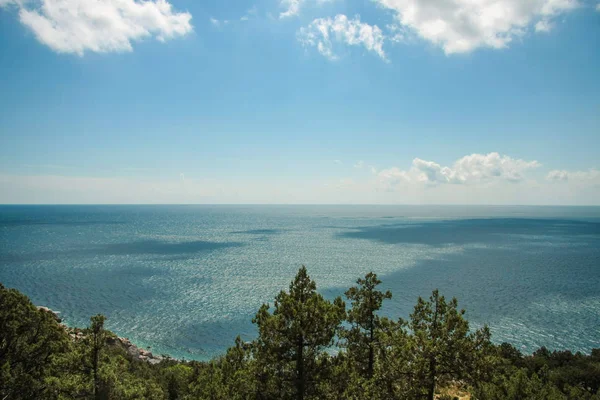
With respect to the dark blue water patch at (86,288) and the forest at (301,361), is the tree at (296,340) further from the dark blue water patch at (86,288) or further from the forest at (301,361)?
the dark blue water patch at (86,288)

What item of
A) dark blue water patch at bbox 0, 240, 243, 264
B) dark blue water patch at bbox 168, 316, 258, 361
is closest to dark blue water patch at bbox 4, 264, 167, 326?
dark blue water patch at bbox 0, 240, 243, 264

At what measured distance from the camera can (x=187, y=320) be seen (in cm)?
5528

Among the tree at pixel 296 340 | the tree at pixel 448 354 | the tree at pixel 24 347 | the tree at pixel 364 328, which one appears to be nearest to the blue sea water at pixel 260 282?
the tree at pixel 24 347

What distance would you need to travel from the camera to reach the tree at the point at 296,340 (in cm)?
1509

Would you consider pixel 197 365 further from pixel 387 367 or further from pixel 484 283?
pixel 484 283

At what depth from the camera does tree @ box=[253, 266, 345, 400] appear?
594 inches

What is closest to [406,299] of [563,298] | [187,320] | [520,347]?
[520,347]

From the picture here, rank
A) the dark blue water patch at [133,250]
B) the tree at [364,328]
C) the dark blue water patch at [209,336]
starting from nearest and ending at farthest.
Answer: the tree at [364,328] < the dark blue water patch at [209,336] < the dark blue water patch at [133,250]

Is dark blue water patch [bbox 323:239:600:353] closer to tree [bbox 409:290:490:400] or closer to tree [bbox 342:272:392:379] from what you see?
tree [bbox 342:272:392:379]

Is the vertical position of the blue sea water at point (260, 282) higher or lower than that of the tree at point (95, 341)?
lower

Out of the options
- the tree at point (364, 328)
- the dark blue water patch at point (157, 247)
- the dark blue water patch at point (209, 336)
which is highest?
the tree at point (364, 328)

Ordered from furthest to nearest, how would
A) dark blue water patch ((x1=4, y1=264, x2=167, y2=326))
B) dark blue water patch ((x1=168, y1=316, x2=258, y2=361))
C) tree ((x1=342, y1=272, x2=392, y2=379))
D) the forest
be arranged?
dark blue water patch ((x1=4, y1=264, x2=167, y2=326)) → dark blue water patch ((x1=168, y1=316, x2=258, y2=361)) → tree ((x1=342, y1=272, x2=392, y2=379)) → the forest

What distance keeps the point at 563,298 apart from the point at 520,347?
31.0 meters

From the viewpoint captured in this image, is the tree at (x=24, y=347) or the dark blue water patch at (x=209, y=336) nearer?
the tree at (x=24, y=347)
